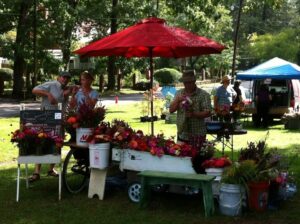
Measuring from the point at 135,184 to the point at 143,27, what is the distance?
2.18 meters

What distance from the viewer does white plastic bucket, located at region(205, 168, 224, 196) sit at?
646 cm

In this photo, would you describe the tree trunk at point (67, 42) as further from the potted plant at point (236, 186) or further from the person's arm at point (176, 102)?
the potted plant at point (236, 186)

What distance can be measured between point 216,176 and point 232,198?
1.16 ft

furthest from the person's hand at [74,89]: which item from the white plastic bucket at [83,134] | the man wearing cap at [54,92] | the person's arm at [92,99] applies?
the white plastic bucket at [83,134]

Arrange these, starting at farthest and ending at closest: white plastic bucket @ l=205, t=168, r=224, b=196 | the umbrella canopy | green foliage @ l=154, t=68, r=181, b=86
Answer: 1. green foliage @ l=154, t=68, r=181, b=86
2. the umbrella canopy
3. white plastic bucket @ l=205, t=168, r=224, b=196

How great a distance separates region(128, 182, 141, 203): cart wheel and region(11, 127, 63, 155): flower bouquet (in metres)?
1.17

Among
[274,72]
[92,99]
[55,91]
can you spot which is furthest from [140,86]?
[92,99]

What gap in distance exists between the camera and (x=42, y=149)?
7.21 m

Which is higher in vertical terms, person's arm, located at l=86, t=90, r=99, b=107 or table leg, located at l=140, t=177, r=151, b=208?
person's arm, located at l=86, t=90, r=99, b=107

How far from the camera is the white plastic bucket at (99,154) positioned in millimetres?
7008

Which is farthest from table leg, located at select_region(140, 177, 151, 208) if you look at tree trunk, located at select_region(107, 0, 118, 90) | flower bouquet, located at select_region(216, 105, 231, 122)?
tree trunk, located at select_region(107, 0, 118, 90)

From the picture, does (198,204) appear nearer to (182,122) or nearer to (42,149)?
(182,122)

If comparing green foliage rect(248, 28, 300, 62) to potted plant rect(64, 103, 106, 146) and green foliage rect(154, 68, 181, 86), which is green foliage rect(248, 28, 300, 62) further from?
potted plant rect(64, 103, 106, 146)

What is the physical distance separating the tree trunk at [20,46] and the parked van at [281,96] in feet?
51.1
